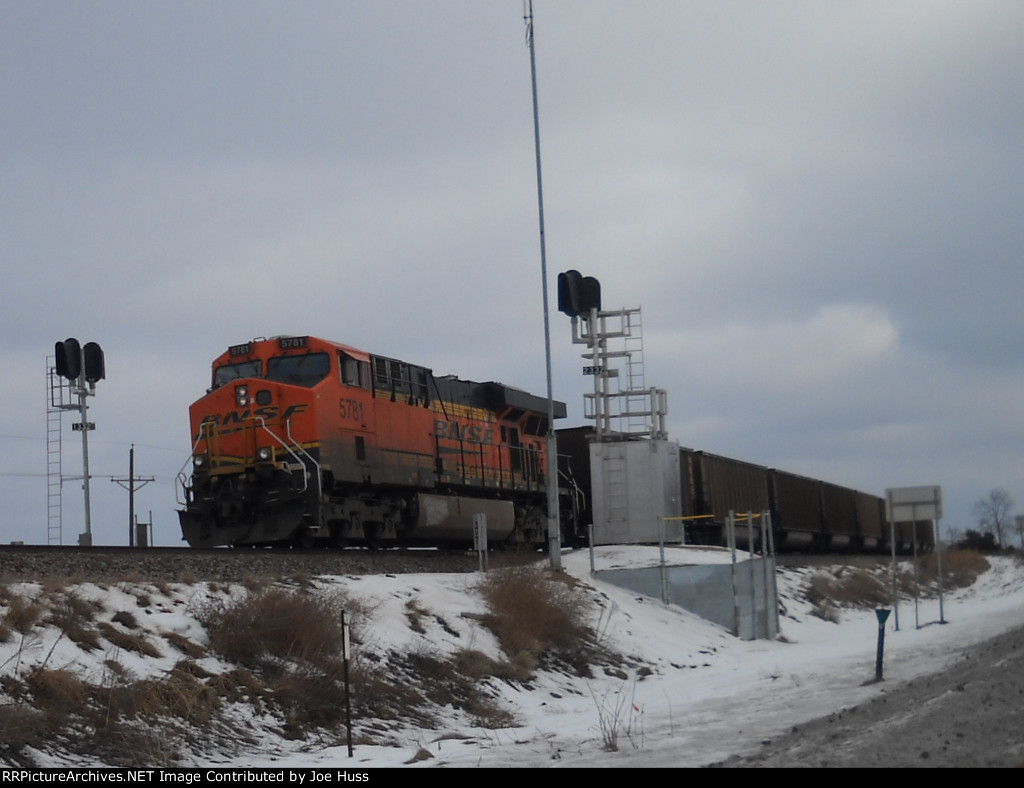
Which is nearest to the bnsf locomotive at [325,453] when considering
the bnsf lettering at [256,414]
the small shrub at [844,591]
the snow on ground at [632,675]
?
the bnsf lettering at [256,414]

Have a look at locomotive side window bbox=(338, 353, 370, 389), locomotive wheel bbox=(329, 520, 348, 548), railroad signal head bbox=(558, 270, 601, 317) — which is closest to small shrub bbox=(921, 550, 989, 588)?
railroad signal head bbox=(558, 270, 601, 317)

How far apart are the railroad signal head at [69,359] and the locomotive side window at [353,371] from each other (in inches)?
437

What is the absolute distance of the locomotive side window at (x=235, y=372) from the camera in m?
22.3

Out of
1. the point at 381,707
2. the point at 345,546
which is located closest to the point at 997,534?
the point at 345,546

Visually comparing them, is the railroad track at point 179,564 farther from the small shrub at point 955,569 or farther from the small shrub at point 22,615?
the small shrub at point 955,569

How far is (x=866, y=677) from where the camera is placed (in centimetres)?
1620

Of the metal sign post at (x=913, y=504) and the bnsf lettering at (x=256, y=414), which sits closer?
the bnsf lettering at (x=256, y=414)

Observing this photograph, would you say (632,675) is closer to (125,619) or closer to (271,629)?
(271,629)

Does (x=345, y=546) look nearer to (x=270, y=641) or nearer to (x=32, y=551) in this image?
(x=32, y=551)

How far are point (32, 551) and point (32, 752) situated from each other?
665cm

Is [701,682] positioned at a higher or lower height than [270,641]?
lower

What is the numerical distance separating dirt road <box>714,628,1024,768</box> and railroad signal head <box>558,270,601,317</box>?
70.8 feet

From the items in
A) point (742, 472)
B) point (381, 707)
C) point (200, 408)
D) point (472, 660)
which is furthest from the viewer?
point (742, 472)
